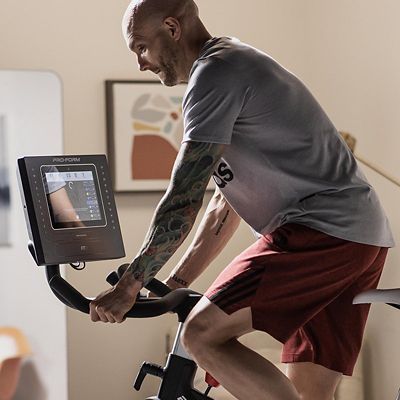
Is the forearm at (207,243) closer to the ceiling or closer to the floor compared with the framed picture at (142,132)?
closer to the ceiling

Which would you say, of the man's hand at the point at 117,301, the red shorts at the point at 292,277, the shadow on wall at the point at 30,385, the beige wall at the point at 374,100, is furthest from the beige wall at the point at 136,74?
the man's hand at the point at 117,301

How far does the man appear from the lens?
6.34 feet

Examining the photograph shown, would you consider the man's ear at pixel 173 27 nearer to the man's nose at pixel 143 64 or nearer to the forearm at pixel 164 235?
the man's nose at pixel 143 64

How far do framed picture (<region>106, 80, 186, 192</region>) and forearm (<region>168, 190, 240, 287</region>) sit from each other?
5.91ft

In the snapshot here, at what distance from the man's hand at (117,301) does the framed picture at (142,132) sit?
229cm

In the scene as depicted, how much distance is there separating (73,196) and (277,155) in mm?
455

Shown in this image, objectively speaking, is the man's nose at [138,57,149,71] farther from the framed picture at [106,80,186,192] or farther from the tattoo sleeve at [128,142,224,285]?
the framed picture at [106,80,186,192]

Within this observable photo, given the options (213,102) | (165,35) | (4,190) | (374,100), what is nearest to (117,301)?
(213,102)

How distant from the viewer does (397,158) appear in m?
3.72

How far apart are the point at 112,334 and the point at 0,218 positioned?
1.00m

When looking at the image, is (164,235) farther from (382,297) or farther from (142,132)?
(142,132)

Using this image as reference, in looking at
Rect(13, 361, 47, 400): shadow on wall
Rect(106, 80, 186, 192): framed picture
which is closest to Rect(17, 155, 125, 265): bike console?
Rect(13, 361, 47, 400): shadow on wall

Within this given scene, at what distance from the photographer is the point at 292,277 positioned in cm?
206

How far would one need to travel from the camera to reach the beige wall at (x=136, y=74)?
3.87m
